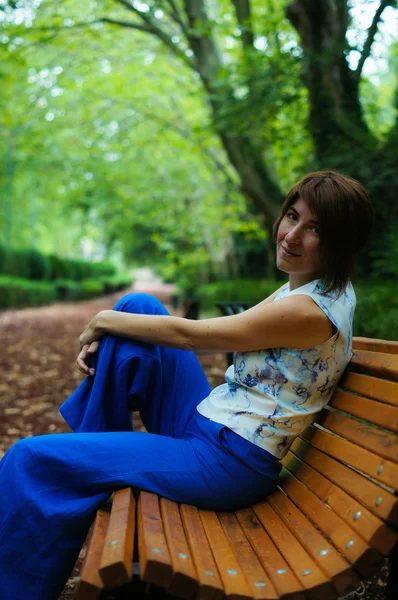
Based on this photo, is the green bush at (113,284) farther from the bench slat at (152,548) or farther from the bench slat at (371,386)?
the bench slat at (152,548)

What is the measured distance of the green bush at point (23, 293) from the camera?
1605cm

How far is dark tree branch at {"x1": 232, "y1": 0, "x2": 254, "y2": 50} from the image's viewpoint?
294 inches

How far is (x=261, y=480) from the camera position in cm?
192

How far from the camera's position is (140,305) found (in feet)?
7.31

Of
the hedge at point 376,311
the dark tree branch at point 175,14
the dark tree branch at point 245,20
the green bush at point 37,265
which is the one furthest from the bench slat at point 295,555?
the green bush at point 37,265

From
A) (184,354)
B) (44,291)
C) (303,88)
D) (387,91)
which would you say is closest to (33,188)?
(44,291)

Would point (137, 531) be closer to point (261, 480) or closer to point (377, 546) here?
A: point (261, 480)

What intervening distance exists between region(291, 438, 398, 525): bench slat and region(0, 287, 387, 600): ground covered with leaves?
75 centimetres

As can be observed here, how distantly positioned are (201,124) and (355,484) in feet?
32.1

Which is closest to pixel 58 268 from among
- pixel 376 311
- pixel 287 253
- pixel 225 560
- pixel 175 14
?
pixel 175 14

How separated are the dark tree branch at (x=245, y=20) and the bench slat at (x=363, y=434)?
21.1 ft

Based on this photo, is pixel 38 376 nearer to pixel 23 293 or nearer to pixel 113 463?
pixel 113 463

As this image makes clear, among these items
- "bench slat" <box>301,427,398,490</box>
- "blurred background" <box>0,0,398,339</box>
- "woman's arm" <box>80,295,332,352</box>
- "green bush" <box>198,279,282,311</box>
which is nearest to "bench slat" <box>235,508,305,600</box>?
"bench slat" <box>301,427,398,490</box>

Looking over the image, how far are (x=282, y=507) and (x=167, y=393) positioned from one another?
60 cm
